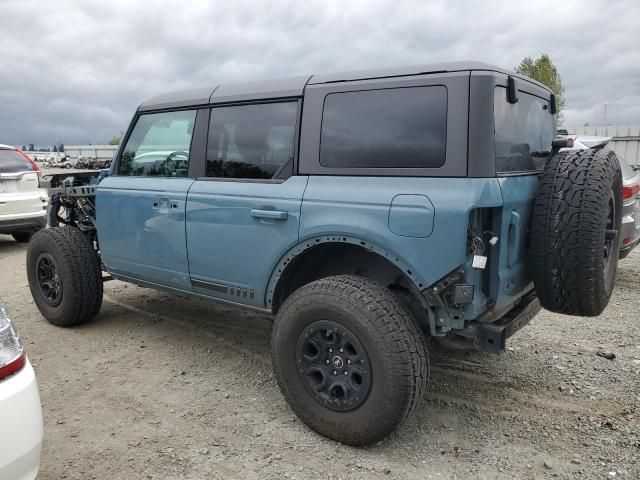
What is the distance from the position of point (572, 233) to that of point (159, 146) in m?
3.04

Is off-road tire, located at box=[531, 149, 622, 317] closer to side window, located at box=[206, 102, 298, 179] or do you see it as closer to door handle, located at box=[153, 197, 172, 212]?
side window, located at box=[206, 102, 298, 179]

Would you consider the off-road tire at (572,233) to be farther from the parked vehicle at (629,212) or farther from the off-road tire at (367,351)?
the parked vehicle at (629,212)

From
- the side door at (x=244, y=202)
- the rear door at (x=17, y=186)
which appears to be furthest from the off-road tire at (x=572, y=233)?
the rear door at (x=17, y=186)

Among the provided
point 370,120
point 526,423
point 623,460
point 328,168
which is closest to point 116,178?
point 328,168

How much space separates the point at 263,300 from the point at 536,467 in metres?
1.81

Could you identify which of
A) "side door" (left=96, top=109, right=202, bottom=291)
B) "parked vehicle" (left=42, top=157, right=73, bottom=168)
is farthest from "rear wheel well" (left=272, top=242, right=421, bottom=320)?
"parked vehicle" (left=42, top=157, right=73, bottom=168)

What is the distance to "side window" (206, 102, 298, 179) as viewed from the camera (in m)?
3.29

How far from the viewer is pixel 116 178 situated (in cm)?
432

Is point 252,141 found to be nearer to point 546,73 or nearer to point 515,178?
point 515,178

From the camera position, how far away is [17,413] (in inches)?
74.4

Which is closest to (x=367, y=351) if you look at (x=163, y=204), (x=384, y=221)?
(x=384, y=221)

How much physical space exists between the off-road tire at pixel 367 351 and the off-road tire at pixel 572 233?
77 centimetres

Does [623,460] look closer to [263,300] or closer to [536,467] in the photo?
[536,467]

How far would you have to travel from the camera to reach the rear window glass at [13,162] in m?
8.48
